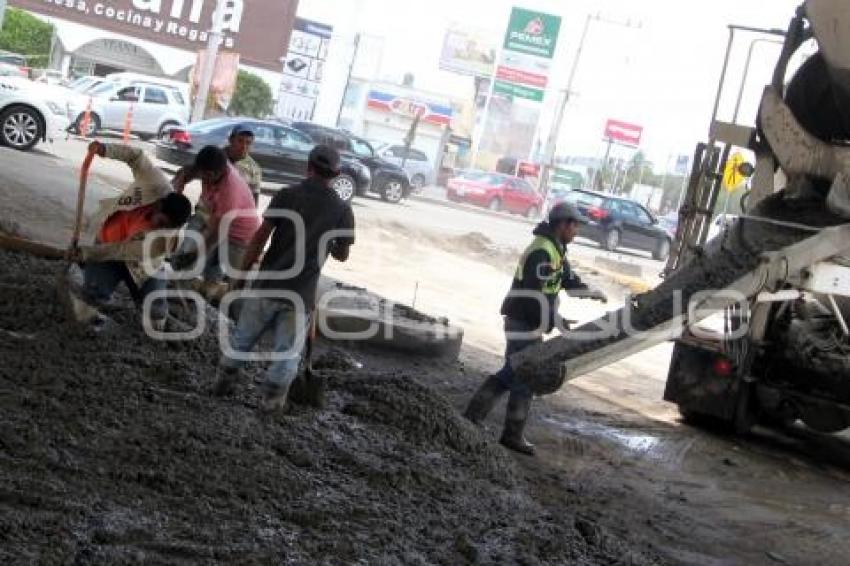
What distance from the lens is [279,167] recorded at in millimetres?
20672

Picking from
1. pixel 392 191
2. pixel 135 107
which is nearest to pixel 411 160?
pixel 392 191

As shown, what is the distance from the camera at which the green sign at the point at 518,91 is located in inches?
2094

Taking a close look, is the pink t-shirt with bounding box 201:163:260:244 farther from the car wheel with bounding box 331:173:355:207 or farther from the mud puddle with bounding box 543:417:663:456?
the car wheel with bounding box 331:173:355:207

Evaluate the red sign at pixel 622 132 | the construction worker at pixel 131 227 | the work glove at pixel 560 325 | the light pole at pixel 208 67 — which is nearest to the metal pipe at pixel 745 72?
the work glove at pixel 560 325

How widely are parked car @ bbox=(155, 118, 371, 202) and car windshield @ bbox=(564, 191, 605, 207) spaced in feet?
27.2

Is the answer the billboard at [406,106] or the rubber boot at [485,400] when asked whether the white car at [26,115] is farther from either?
the billboard at [406,106]

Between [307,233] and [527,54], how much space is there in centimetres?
4958

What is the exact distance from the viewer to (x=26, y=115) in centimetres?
1711

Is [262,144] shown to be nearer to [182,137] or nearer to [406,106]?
[182,137]

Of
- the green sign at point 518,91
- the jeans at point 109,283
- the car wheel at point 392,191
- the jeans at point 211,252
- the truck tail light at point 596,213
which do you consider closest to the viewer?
the jeans at point 109,283

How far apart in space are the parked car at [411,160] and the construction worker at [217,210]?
2888cm

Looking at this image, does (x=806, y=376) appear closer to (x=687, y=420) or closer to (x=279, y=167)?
(x=687, y=420)

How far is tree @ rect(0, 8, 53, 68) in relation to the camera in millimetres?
39719

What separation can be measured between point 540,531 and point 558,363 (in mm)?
1532
